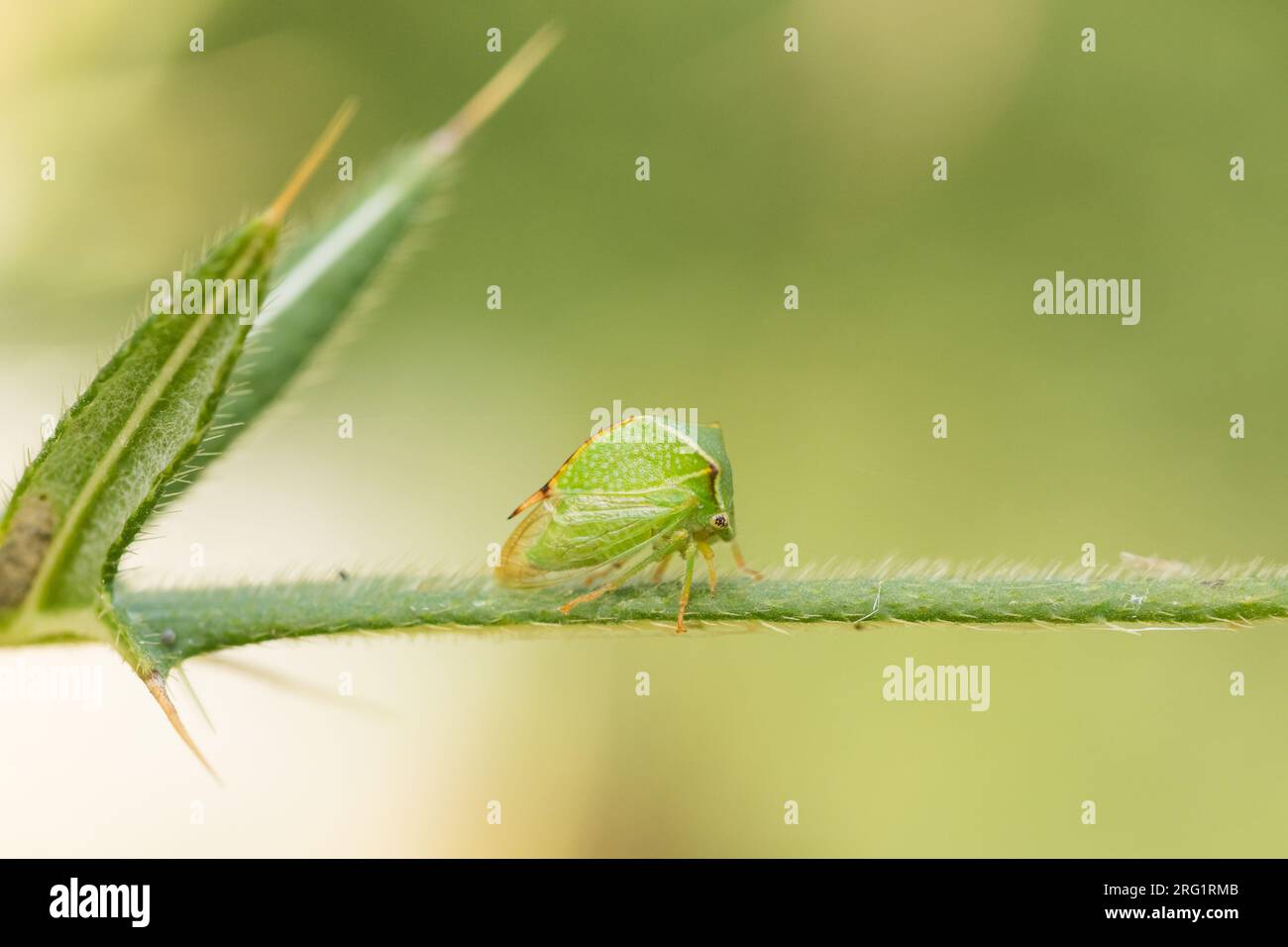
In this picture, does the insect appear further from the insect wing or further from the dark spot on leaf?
the dark spot on leaf

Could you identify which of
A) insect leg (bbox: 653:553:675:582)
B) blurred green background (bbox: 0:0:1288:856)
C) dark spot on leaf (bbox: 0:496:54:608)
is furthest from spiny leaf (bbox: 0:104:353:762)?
blurred green background (bbox: 0:0:1288:856)

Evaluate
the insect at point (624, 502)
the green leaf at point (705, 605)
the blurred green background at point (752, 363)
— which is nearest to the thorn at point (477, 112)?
the insect at point (624, 502)

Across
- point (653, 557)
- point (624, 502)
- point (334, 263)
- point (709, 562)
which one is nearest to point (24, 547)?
point (334, 263)

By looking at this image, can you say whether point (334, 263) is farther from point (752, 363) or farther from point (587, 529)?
point (752, 363)

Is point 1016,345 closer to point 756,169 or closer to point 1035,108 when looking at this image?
point 1035,108

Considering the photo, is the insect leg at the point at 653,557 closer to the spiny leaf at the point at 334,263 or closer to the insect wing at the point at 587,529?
the insect wing at the point at 587,529

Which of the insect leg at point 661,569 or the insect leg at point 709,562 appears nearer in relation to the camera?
the insect leg at point 709,562
